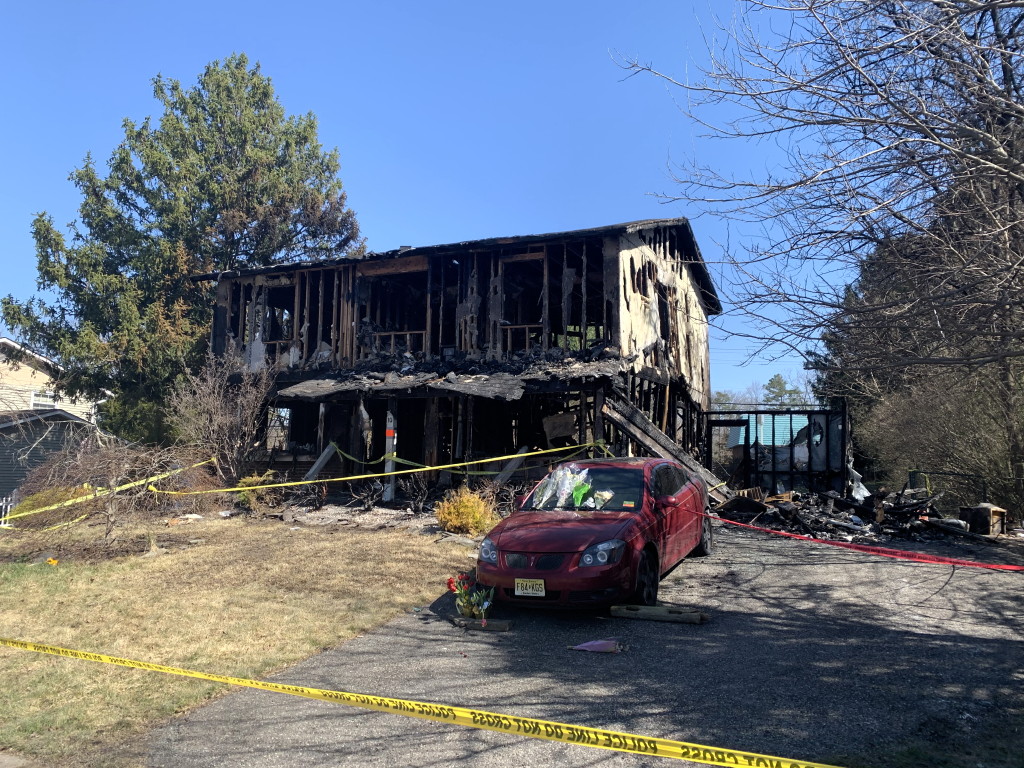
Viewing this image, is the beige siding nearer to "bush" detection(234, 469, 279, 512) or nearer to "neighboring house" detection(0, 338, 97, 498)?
"neighboring house" detection(0, 338, 97, 498)

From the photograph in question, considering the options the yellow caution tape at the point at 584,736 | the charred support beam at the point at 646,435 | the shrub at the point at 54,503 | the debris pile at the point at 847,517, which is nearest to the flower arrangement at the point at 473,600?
the yellow caution tape at the point at 584,736

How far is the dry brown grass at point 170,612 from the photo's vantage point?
15.2ft

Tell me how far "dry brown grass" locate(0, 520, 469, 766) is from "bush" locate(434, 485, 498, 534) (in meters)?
0.53

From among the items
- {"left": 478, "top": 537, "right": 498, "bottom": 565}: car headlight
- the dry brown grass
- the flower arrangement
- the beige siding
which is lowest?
the dry brown grass

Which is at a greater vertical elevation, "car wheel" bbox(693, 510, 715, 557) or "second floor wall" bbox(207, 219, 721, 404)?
"second floor wall" bbox(207, 219, 721, 404)

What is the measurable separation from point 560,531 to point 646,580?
1.01 meters

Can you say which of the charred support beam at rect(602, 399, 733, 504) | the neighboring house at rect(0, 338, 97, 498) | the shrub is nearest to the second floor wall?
the charred support beam at rect(602, 399, 733, 504)

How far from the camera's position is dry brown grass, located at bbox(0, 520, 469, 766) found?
4.62 m

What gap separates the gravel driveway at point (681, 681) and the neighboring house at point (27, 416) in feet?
46.0

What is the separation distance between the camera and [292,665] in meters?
5.58

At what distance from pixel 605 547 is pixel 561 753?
2.74 meters

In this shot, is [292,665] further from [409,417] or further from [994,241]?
[409,417]

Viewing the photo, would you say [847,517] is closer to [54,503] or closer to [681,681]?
[681,681]

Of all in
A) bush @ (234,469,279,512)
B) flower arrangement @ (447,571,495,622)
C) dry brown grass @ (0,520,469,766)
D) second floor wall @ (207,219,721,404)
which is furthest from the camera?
second floor wall @ (207,219,721,404)
